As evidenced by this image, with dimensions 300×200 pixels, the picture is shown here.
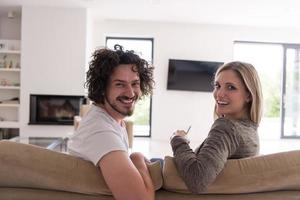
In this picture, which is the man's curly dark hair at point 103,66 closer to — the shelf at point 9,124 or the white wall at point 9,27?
the shelf at point 9,124

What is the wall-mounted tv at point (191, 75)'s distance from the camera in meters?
6.82

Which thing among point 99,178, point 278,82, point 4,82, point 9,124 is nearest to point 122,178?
point 99,178

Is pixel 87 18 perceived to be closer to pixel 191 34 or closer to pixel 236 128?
pixel 191 34

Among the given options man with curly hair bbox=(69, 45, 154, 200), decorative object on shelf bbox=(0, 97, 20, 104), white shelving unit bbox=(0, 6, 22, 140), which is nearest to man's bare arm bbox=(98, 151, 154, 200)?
man with curly hair bbox=(69, 45, 154, 200)

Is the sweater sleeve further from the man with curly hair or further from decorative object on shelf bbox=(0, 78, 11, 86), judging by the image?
decorative object on shelf bbox=(0, 78, 11, 86)

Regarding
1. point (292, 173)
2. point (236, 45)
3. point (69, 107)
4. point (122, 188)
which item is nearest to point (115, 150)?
point (122, 188)

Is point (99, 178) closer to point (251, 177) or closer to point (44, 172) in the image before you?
point (44, 172)

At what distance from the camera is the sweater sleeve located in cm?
104

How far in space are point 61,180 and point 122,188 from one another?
223 millimetres

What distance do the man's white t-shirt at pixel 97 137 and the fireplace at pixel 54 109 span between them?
485cm

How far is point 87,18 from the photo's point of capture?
5848 mm

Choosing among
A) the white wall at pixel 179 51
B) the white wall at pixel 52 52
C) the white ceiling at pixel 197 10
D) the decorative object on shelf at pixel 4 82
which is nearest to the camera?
the white ceiling at pixel 197 10

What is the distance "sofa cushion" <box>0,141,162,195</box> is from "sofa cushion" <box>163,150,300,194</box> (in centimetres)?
24

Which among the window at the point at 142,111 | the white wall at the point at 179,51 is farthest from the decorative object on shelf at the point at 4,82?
the window at the point at 142,111
